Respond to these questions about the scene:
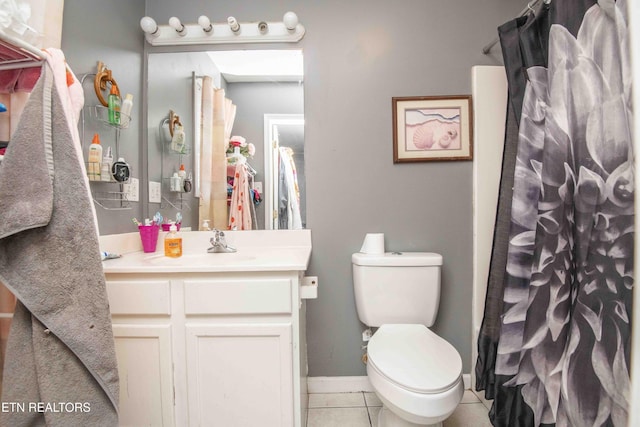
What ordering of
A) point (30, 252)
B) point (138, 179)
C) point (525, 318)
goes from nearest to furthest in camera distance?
point (30, 252)
point (525, 318)
point (138, 179)

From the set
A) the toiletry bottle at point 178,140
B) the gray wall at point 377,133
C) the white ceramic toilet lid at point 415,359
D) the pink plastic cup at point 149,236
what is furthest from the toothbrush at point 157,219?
the white ceramic toilet lid at point 415,359

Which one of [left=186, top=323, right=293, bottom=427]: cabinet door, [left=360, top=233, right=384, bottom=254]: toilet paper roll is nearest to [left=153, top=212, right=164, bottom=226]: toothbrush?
[left=186, top=323, right=293, bottom=427]: cabinet door

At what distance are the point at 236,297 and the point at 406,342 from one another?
0.72 metres

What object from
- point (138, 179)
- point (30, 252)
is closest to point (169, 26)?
point (138, 179)

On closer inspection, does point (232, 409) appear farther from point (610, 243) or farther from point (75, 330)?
point (610, 243)

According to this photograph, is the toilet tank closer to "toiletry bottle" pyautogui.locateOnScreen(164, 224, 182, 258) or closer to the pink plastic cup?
"toiletry bottle" pyautogui.locateOnScreen(164, 224, 182, 258)

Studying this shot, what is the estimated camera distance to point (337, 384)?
1.59 metres

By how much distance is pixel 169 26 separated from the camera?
Answer: 156 cm

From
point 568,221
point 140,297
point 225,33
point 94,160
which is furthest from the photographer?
point 225,33

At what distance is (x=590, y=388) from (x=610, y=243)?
39 cm

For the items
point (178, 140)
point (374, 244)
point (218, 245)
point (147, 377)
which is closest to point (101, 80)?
point (178, 140)

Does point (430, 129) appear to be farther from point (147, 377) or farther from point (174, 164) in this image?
point (147, 377)

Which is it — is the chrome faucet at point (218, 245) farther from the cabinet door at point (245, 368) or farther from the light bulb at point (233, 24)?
the light bulb at point (233, 24)

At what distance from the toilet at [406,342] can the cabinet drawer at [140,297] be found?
2.59 ft
